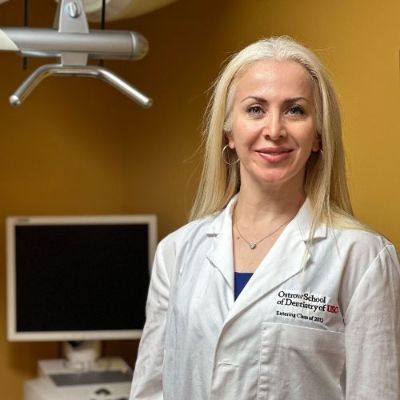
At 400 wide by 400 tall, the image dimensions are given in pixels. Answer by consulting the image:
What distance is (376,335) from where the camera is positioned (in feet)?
5.49

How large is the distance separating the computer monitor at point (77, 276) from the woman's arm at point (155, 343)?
1050mm

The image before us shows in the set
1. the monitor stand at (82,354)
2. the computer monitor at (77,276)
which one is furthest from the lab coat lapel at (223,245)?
the monitor stand at (82,354)

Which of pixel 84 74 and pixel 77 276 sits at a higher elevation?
pixel 84 74

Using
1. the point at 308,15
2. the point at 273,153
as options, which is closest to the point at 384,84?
the point at 308,15

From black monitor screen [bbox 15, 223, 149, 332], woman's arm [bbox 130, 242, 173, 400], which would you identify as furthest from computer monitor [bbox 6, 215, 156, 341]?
woman's arm [bbox 130, 242, 173, 400]

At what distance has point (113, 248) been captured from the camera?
3.08 meters

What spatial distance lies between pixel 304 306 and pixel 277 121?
1.14 ft

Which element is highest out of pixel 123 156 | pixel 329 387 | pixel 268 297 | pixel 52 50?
pixel 52 50

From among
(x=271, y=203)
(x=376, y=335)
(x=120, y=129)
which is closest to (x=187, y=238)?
(x=271, y=203)

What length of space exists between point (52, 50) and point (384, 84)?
33.5 inches

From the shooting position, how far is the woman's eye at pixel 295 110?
5.81ft

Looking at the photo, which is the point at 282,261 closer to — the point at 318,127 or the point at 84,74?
the point at 318,127

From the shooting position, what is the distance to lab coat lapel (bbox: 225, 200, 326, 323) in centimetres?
176

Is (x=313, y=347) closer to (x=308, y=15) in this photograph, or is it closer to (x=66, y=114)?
(x=308, y=15)
